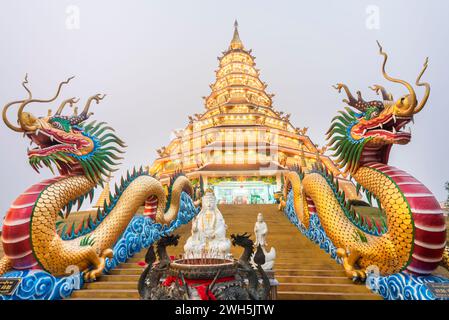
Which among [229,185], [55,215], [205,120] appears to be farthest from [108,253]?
[205,120]

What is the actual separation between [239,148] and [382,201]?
18.5m

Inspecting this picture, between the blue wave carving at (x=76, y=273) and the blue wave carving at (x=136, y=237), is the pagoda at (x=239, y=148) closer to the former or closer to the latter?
the blue wave carving at (x=76, y=273)

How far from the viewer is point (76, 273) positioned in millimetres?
4906

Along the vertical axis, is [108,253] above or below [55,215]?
below

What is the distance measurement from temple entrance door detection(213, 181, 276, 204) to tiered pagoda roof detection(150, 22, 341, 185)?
84 cm

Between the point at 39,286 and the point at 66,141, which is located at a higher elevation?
the point at 66,141

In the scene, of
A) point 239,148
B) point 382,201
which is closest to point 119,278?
point 382,201

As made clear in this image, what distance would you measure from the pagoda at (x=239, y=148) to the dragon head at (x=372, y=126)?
1381cm

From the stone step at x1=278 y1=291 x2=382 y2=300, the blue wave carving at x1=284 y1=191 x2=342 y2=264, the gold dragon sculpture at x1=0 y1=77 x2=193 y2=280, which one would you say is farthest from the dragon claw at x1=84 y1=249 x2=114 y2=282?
the blue wave carving at x1=284 y1=191 x2=342 y2=264

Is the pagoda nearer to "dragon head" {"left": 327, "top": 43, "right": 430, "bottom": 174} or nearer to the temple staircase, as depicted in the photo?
the temple staircase

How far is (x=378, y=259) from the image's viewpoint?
4.75 meters

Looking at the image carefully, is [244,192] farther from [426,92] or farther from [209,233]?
[426,92]
